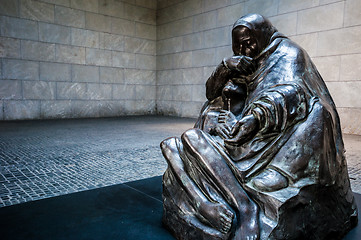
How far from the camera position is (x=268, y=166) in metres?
1.93

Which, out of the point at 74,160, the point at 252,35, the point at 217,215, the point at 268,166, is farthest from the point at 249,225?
the point at 74,160

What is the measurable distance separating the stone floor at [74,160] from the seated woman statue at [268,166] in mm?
1279

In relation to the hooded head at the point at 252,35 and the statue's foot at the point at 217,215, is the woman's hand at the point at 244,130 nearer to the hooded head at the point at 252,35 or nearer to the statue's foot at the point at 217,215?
the statue's foot at the point at 217,215

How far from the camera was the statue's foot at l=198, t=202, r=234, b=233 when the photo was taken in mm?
1813

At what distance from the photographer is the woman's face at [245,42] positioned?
2.34 m

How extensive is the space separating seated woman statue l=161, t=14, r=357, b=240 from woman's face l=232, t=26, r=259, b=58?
1cm

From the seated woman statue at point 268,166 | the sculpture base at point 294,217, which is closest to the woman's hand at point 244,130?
the seated woman statue at point 268,166

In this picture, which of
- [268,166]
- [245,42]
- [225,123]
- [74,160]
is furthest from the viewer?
[74,160]

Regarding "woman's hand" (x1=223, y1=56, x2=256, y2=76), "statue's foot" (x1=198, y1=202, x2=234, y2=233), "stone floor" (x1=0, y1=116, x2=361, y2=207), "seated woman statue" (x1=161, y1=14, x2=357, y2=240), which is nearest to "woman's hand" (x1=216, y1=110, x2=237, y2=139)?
"seated woman statue" (x1=161, y1=14, x2=357, y2=240)

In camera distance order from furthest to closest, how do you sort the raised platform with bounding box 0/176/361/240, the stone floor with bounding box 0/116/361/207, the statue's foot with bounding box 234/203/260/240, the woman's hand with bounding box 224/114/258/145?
the stone floor with bounding box 0/116/361/207, the raised platform with bounding box 0/176/361/240, the woman's hand with bounding box 224/114/258/145, the statue's foot with bounding box 234/203/260/240

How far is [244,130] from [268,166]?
27cm

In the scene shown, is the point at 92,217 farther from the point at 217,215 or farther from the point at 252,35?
the point at 252,35

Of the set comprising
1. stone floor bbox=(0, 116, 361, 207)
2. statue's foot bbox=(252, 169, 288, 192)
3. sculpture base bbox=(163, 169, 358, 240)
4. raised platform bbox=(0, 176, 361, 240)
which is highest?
statue's foot bbox=(252, 169, 288, 192)

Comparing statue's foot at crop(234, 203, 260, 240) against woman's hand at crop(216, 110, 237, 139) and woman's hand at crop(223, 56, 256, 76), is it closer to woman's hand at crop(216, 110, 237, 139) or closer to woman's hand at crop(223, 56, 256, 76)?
woman's hand at crop(216, 110, 237, 139)
